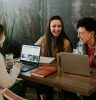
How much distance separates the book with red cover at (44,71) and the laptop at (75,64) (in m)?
0.12

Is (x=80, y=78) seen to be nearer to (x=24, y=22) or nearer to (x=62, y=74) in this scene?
(x=62, y=74)

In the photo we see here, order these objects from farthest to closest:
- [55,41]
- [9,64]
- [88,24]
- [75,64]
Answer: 1. [55,41]
2. [88,24]
3. [9,64]
4. [75,64]

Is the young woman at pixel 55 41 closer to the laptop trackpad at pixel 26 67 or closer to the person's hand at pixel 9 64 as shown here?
the laptop trackpad at pixel 26 67

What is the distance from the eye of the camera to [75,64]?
7.33 feet

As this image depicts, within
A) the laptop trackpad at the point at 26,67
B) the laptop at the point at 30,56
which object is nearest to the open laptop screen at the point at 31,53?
the laptop at the point at 30,56

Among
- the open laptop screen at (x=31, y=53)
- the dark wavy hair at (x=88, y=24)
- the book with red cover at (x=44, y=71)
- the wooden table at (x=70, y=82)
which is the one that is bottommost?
the wooden table at (x=70, y=82)

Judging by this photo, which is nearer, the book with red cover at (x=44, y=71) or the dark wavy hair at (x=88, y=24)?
the book with red cover at (x=44, y=71)

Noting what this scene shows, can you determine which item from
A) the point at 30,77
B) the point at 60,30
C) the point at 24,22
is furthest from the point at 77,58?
the point at 24,22

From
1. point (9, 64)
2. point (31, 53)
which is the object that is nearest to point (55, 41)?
point (31, 53)

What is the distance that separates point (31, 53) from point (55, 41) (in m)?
Result: 0.57

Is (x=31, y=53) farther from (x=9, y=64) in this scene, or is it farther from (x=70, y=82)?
(x=70, y=82)

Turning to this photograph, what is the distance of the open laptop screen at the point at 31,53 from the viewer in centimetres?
266

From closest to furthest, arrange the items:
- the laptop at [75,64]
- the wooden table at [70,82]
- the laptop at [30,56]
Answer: the wooden table at [70,82] < the laptop at [75,64] < the laptop at [30,56]

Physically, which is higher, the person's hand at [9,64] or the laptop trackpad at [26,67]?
the person's hand at [9,64]
